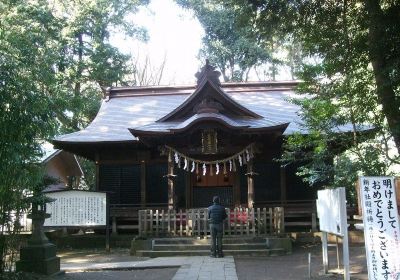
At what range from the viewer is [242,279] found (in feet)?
29.9

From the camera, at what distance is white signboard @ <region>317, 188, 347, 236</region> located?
780cm

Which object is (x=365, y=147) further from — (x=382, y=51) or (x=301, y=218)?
(x=301, y=218)

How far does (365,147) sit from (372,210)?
172 centimetres

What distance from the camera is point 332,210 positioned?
330 inches

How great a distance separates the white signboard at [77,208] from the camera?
47.0 feet

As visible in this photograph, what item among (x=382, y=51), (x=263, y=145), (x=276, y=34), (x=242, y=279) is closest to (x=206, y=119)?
(x=263, y=145)

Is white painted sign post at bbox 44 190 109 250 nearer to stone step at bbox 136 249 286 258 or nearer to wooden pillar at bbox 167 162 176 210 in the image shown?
wooden pillar at bbox 167 162 176 210

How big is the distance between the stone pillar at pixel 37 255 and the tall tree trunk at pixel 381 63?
721 centimetres

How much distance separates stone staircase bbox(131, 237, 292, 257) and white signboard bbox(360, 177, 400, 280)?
599 centimetres

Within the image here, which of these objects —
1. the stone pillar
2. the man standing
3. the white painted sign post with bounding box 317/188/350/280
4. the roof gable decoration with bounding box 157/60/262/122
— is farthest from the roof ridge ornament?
the stone pillar

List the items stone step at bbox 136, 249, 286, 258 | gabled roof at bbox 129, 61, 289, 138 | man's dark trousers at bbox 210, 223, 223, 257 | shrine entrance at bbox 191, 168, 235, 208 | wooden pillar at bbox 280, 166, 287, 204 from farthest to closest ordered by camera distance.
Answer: shrine entrance at bbox 191, 168, 235, 208, wooden pillar at bbox 280, 166, 287, 204, gabled roof at bbox 129, 61, 289, 138, stone step at bbox 136, 249, 286, 258, man's dark trousers at bbox 210, 223, 223, 257

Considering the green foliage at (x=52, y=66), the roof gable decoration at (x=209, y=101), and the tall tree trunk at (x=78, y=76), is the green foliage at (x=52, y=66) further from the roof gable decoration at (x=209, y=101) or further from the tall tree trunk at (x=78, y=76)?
the roof gable decoration at (x=209, y=101)

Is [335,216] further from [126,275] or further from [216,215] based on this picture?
[126,275]

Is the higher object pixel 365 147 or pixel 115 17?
pixel 115 17
